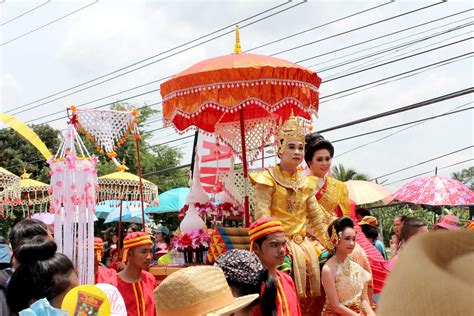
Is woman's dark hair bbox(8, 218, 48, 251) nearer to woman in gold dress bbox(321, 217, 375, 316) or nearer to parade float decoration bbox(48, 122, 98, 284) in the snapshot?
parade float decoration bbox(48, 122, 98, 284)

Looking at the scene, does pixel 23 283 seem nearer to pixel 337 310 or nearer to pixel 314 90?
pixel 337 310

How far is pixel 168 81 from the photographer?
6770 mm

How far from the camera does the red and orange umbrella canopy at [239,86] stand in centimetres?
640

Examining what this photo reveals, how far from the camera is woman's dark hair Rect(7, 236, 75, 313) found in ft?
9.27

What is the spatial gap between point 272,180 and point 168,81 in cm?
173

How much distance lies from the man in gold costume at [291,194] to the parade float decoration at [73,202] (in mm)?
1940

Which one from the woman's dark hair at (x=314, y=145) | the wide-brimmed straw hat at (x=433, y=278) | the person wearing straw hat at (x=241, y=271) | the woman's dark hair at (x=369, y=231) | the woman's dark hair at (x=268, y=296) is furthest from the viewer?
the woman's dark hair at (x=369, y=231)

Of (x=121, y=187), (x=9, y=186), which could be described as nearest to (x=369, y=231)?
(x=121, y=187)

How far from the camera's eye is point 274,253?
4312mm

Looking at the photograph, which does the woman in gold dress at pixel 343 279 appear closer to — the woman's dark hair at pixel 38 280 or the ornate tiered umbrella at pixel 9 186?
the woman's dark hair at pixel 38 280

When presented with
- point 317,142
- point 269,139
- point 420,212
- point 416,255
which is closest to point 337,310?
point 317,142

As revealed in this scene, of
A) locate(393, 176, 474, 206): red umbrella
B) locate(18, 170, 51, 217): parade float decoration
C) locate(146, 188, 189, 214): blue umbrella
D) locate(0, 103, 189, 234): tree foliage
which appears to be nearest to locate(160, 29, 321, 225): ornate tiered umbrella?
locate(393, 176, 474, 206): red umbrella

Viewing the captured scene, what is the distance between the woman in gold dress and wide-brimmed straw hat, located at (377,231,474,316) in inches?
166

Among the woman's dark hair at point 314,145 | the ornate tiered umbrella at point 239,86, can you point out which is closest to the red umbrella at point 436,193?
the ornate tiered umbrella at point 239,86
